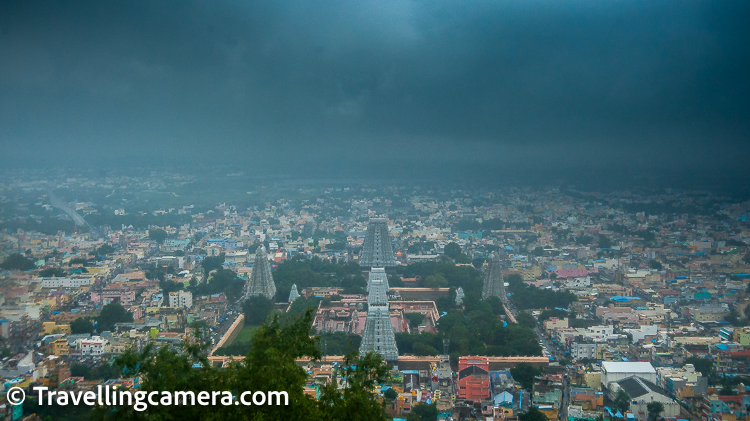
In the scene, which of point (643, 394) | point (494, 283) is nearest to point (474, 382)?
point (643, 394)

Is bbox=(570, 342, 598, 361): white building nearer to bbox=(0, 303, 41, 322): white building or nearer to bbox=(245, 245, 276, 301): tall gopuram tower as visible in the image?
bbox=(245, 245, 276, 301): tall gopuram tower

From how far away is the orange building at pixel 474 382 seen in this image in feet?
22.0

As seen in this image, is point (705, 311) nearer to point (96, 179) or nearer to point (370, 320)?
point (370, 320)

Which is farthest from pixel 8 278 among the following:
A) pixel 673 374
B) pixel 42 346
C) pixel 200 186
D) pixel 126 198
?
pixel 200 186

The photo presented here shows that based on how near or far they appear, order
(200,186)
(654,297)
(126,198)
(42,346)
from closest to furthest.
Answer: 1. (42,346)
2. (654,297)
3. (126,198)
4. (200,186)

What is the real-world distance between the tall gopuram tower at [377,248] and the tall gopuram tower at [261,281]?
313 cm

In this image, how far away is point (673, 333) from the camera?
884cm

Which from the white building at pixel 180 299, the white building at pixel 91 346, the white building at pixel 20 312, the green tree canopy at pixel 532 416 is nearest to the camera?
the green tree canopy at pixel 532 416

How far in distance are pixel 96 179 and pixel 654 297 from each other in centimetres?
2090

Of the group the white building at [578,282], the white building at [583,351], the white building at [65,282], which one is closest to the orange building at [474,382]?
the white building at [583,351]

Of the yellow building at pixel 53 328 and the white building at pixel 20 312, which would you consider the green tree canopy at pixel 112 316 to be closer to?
the yellow building at pixel 53 328

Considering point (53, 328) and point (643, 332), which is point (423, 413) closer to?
point (643, 332)

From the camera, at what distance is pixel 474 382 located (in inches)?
268

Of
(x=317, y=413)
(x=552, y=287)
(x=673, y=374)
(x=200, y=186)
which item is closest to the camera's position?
(x=317, y=413)
